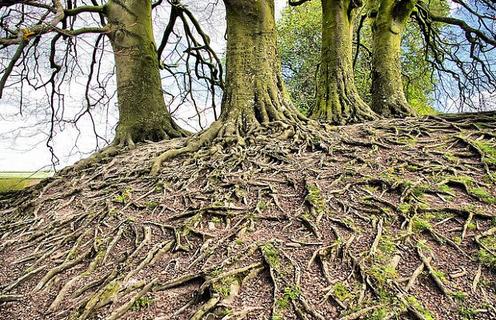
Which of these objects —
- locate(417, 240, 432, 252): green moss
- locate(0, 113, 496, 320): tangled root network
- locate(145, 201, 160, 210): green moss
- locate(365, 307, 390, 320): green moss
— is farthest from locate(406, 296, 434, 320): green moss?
locate(145, 201, 160, 210): green moss

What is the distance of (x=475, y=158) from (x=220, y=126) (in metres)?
2.82

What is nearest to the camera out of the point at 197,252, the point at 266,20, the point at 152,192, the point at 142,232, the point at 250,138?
the point at 197,252

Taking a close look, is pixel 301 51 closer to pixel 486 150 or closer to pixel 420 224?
pixel 486 150

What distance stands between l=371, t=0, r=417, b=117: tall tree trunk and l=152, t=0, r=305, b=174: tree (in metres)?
2.51

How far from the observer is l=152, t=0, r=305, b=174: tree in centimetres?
514

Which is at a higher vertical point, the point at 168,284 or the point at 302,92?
the point at 302,92

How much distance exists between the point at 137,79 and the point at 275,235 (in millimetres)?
4328

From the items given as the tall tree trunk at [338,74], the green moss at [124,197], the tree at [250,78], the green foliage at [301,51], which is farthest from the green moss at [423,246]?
the green foliage at [301,51]

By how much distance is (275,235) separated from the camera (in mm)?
3078

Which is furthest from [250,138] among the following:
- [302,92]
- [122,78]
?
[302,92]

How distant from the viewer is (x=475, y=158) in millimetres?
4180

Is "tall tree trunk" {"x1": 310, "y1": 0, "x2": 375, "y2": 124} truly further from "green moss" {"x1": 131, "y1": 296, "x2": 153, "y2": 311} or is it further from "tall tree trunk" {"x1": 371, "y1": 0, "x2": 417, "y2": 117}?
"green moss" {"x1": 131, "y1": 296, "x2": 153, "y2": 311}

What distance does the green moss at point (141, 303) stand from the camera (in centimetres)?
247

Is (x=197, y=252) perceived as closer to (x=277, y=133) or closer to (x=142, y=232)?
(x=142, y=232)
